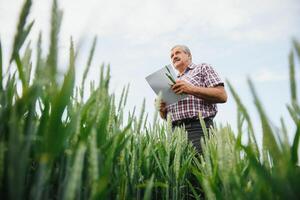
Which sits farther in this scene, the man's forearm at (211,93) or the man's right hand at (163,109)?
the man's right hand at (163,109)

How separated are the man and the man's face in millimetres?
183

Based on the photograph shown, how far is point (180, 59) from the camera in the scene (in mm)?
2559

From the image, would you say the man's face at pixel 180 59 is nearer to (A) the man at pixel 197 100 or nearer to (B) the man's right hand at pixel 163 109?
(A) the man at pixel 197 100

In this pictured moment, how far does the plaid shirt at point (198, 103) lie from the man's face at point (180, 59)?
0.88 feet

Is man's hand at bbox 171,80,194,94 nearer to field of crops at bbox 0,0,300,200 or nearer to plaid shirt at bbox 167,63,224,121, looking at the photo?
plaid shirt at bbox 167,63,224,121

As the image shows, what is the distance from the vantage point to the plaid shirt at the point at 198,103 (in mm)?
2143

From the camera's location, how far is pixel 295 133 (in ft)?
1.73

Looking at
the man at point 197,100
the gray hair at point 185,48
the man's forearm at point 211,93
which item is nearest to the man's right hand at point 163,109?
the man at point 197,100

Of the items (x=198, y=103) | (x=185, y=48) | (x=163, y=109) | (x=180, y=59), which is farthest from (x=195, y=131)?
(x=185, y=48)

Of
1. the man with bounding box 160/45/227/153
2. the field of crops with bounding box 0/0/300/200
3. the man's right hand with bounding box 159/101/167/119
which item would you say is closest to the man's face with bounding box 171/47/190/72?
the man with bounding box 160/45/227/153

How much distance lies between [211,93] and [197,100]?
0.15m

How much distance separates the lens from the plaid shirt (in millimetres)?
2143

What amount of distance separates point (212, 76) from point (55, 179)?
1.77 m

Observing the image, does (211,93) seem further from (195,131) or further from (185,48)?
(185,48)
